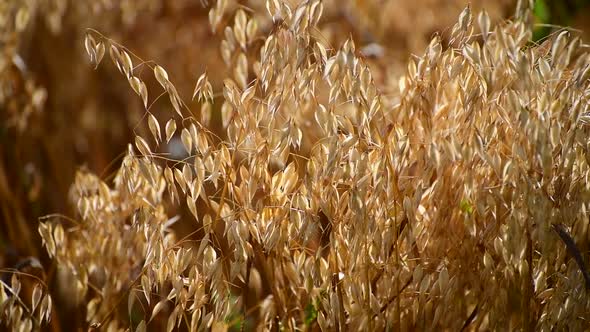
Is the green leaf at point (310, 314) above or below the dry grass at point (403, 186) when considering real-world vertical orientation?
below

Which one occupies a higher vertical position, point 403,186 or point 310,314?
point 403,186

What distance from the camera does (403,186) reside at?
1.08m

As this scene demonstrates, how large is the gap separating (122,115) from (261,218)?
1351 millimetres

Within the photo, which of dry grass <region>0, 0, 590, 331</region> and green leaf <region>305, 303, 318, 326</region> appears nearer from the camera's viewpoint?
dry grass <region>0, 0, 590, 331</region>

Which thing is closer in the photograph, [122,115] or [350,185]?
[350,185]

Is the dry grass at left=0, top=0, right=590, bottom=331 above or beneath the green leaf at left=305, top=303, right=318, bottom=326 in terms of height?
above

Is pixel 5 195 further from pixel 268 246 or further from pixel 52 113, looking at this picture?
pixel 268 246

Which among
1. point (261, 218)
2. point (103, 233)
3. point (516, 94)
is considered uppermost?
point (516, 94)

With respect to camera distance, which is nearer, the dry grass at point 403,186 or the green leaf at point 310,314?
the dry grass at point 403,186

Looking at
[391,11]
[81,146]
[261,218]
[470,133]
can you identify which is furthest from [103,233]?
[391,11]

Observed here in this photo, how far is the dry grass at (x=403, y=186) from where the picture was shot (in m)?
0.99

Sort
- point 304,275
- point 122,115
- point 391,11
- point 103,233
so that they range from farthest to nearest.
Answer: point 122,115
point 391,11
point 103,233
point 304,275

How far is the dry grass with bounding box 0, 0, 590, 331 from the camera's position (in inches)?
38.9

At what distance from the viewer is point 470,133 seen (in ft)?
3.36
